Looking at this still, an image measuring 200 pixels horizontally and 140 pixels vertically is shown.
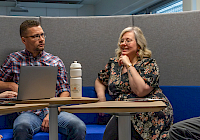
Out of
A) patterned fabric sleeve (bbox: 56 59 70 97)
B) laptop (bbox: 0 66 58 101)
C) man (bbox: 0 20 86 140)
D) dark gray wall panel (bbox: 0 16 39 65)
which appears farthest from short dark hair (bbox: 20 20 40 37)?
laptop (bbox: 0 66 58 101)

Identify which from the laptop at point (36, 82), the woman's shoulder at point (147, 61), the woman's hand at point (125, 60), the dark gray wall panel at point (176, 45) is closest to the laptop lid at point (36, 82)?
the laptop at point (36, 82)

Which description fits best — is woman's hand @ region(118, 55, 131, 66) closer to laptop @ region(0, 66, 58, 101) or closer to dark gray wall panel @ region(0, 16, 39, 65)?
laptop @ region(0, 66, 58, 101)

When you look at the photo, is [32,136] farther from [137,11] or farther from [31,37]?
[137,11]

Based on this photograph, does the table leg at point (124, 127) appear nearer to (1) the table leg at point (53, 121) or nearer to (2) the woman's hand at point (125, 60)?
(1) the table leg at point (53, 121)

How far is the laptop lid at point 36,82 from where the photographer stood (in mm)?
1356

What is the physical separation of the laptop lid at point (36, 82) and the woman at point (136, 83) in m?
0.59

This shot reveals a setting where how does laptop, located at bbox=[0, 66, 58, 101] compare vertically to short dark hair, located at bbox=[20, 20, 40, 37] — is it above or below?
below

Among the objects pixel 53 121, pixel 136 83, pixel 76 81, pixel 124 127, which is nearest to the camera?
pixel 124 127

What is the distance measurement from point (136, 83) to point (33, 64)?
1010mm

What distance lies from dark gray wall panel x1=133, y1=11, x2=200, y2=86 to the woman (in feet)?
1.39

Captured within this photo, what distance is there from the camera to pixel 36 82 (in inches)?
56.4

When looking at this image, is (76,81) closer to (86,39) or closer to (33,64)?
(33,64)

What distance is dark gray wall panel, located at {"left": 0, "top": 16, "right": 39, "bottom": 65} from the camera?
2604mm

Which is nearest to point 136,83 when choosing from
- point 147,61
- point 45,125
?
point 147,61
